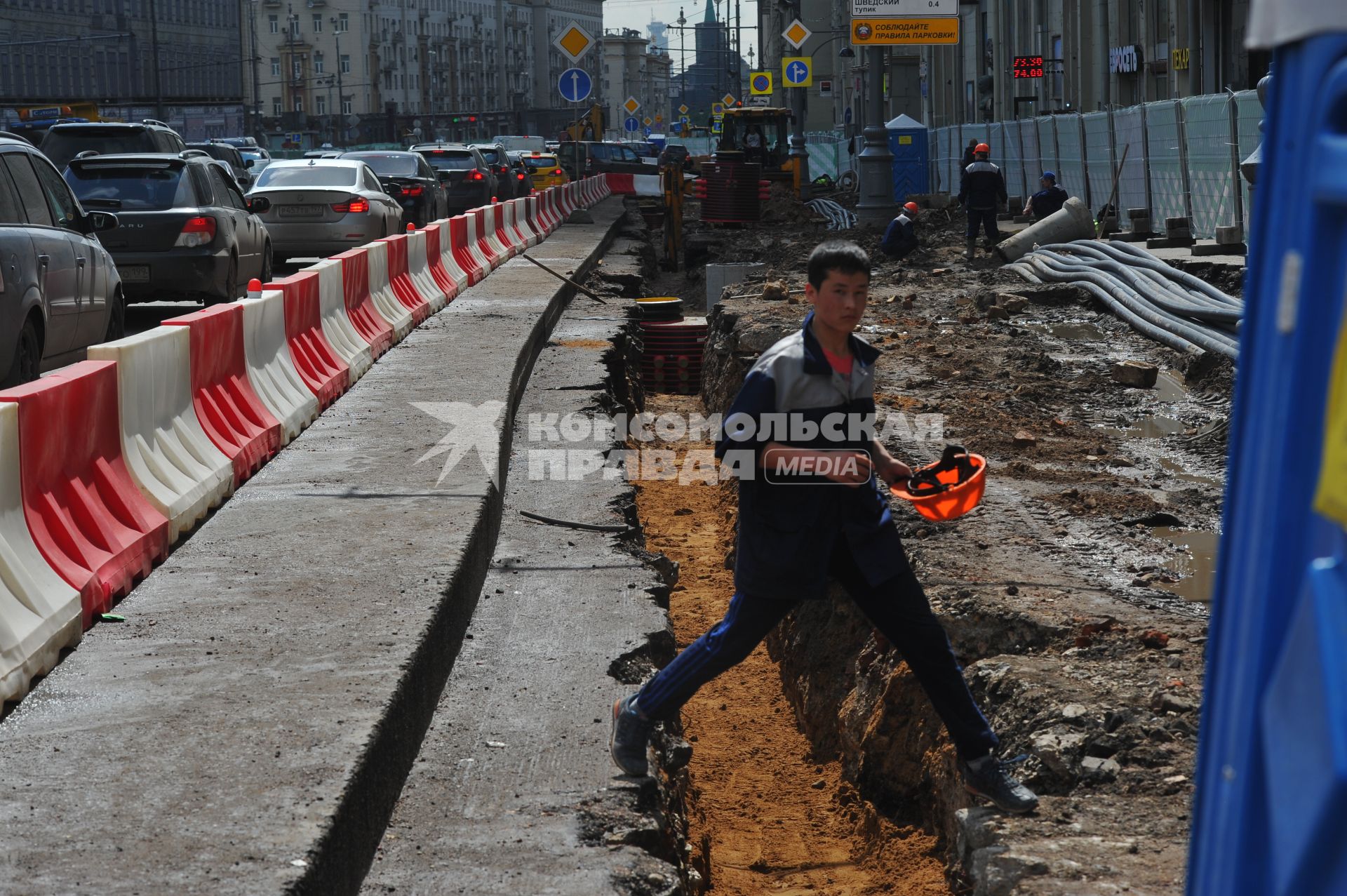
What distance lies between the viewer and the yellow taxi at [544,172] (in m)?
47.7

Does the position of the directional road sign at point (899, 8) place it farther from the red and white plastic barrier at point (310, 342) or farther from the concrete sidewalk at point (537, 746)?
the concrete sidewalk at point (537, 746)

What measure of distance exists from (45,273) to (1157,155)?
16.7m

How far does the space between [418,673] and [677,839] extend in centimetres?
95

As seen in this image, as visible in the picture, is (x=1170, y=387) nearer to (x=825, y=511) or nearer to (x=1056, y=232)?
(x=825, y=511)

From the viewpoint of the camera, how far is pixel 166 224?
14852 mm

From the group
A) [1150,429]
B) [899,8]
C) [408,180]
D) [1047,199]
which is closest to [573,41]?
[408,180]

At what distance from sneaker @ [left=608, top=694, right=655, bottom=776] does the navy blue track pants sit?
0.27 meters

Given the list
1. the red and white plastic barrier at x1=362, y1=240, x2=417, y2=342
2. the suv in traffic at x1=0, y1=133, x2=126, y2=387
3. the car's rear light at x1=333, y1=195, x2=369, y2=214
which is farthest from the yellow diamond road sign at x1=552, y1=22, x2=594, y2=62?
the suv in traffic at x1=0, y1=133, x2=126, y2=387

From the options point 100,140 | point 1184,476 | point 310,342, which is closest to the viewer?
point 1184,476

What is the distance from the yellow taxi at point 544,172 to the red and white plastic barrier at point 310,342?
37.4 m

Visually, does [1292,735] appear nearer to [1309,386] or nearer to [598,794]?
[1309,386]

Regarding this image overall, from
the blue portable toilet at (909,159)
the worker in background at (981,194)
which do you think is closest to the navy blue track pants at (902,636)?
the worker in background at (981,194)

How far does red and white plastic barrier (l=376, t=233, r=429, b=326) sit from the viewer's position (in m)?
13.5

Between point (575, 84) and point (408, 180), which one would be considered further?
point (575, 84)
